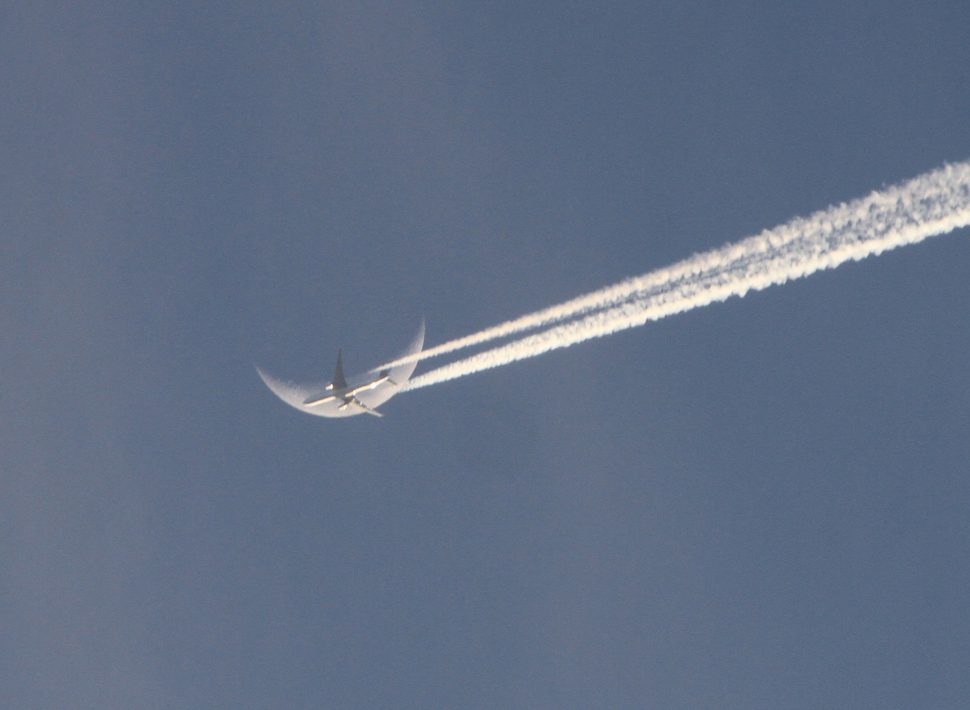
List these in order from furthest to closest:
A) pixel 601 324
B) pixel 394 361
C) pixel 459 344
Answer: pixel 394 361 → pixel 459 344 → pixel 601 324

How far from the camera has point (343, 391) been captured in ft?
152

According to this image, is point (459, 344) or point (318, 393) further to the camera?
point (318, 393)

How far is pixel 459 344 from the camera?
38.2 m

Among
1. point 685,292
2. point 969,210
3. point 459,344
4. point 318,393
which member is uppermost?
point 318,393

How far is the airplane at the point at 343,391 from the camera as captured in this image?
148ft

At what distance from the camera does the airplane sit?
45.2m

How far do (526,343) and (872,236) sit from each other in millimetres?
14158

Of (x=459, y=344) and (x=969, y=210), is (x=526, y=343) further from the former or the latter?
(x=969, y=210)

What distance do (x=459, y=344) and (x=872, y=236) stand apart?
18.0 metres

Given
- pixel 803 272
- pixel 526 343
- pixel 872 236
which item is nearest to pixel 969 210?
pixel 872 236

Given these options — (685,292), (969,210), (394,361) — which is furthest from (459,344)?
(969,210)

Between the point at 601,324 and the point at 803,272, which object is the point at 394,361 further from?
the point at 803,272

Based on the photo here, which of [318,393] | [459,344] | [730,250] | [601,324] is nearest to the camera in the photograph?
[730,250]

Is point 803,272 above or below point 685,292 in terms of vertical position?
below
